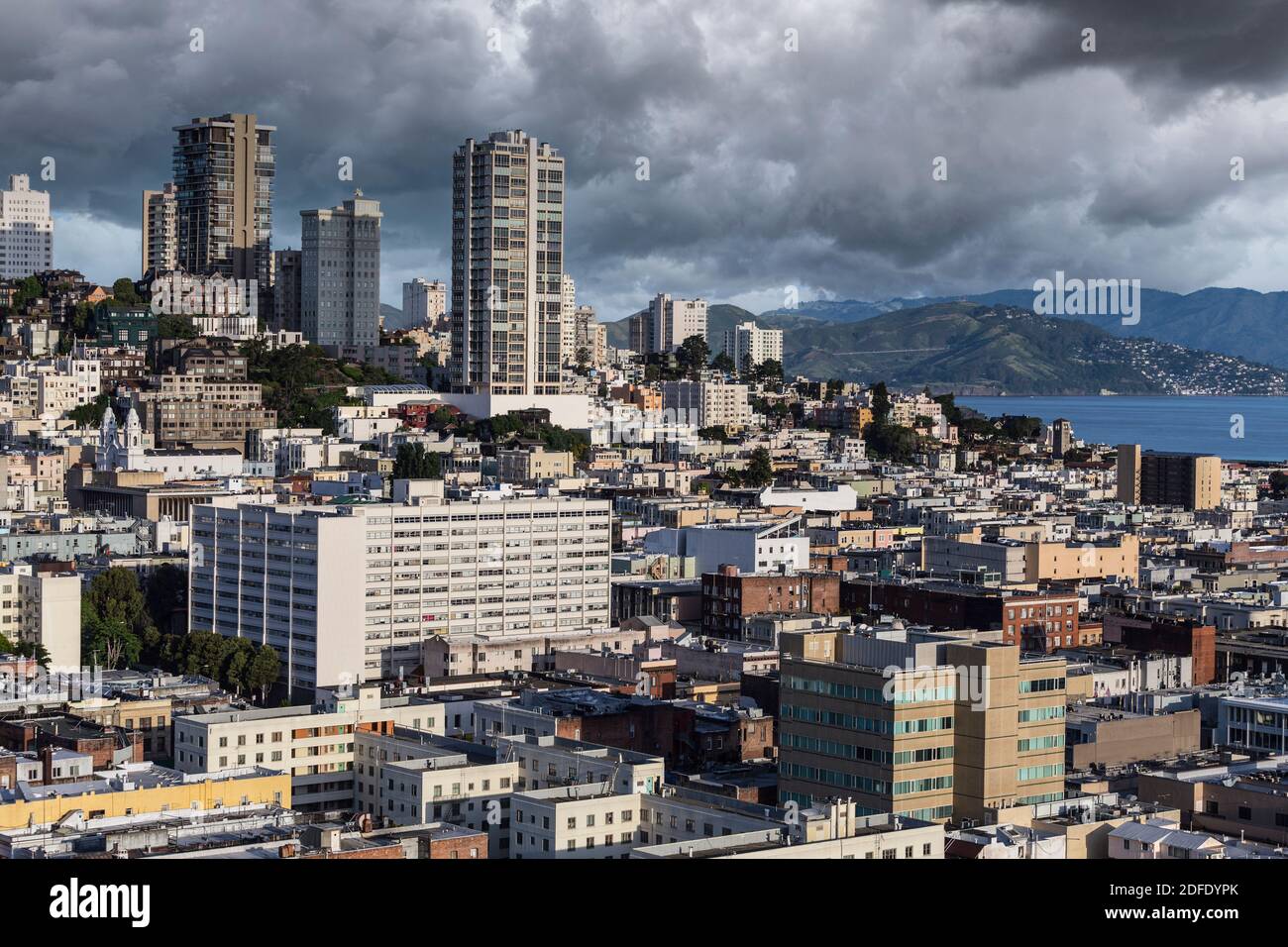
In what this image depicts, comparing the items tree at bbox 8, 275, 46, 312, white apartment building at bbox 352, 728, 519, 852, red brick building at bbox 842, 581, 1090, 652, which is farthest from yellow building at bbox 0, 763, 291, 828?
tree at bbox 8, 275, 46, 312

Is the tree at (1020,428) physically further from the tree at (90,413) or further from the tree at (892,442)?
the tree at (90,413)

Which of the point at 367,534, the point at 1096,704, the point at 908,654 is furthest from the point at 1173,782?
the point at 367,534

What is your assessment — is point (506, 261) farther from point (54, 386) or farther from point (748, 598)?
point (748, 598)

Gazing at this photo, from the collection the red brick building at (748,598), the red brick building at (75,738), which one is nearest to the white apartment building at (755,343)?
the red brick building at (748,598)

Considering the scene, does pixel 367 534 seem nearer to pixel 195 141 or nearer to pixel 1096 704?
pixel 1096 704
